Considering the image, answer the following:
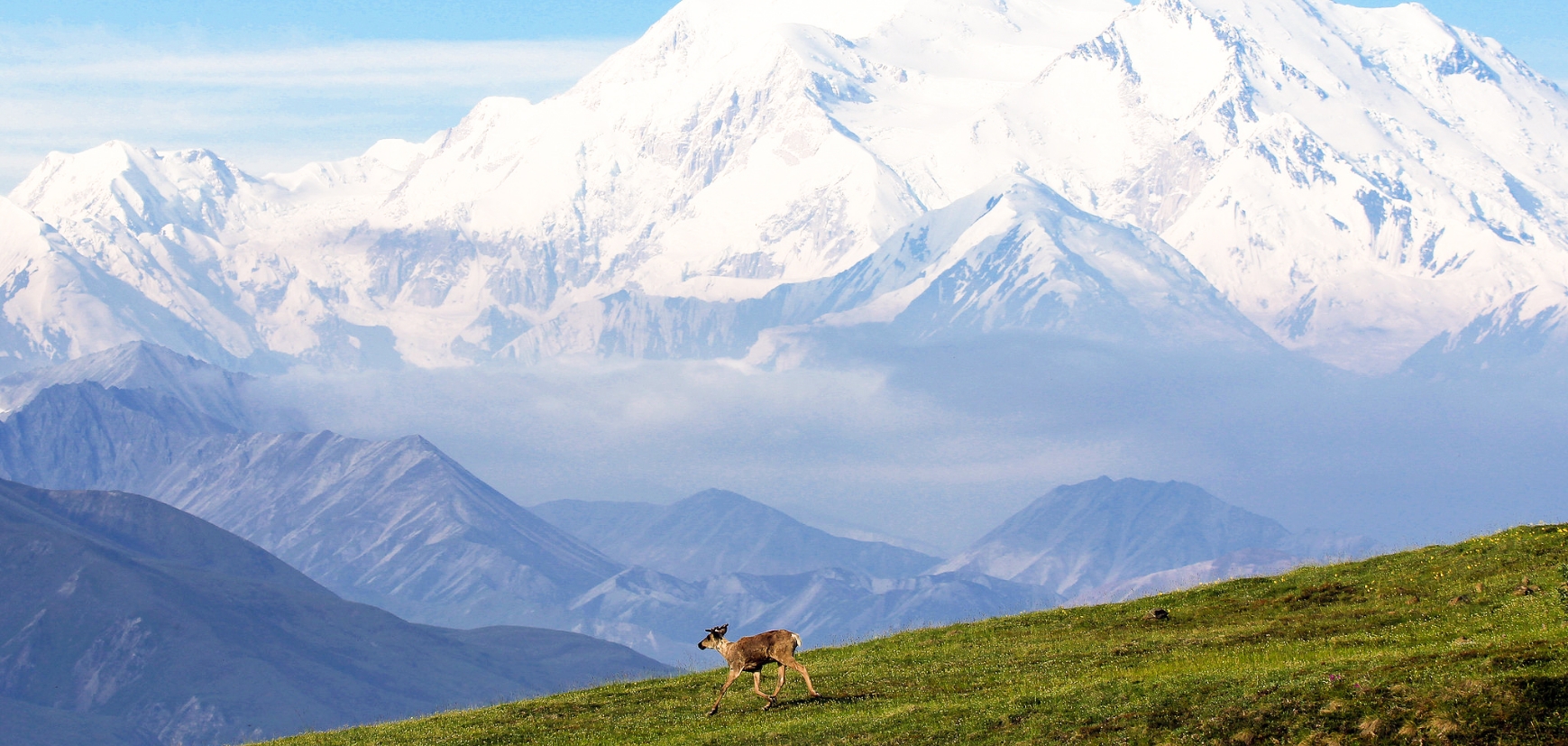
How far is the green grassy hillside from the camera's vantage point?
3572 centimetres

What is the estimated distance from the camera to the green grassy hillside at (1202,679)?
35.7 meters

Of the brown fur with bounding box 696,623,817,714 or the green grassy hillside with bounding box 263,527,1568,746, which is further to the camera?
the brown fur with bounding box 696,623,817,714

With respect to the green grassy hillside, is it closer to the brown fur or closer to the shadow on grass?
the shadow on grass

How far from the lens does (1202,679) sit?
40312 mm

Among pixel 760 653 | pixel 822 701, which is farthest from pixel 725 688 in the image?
pixel 822 701

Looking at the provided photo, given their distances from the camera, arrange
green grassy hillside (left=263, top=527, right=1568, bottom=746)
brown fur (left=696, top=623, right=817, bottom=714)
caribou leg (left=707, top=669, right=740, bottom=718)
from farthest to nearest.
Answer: brown fur (left=696, top=623, right=817, bottom=714), caribou leg (left=707, top=669, right=740, bottom=718), green grassy hillside (left=263, top=527, right=1568, bottom=746)

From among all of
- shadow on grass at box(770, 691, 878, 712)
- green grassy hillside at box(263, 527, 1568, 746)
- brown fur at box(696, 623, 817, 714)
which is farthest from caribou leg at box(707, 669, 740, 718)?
shadow on grass at box(770, 691, 878, 712)

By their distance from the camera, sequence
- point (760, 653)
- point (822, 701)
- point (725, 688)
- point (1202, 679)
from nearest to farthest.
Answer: point (1202, 679) < point (725, 688) < point (760, 653) < point (822, 701)

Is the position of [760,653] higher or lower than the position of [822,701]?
higher

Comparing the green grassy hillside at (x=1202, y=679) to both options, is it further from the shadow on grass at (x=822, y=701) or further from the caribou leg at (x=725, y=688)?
the caribou leg at (x=725, y=688)

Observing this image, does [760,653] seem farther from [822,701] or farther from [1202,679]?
[1202,679]

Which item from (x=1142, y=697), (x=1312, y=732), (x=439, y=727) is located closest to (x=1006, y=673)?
(x=1142, y=697)

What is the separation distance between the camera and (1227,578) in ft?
200

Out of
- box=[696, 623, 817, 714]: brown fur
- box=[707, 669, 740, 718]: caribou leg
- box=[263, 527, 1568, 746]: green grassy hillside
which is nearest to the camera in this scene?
box=[263, 527, 1568, 746]: green grassy hillside
